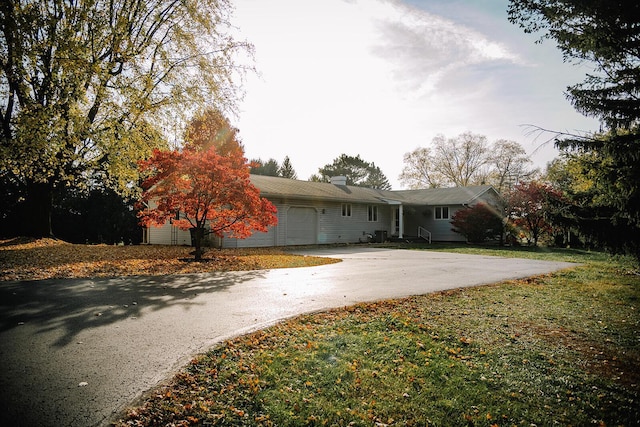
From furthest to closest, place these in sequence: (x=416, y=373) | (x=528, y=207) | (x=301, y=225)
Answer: (x=528, y=207)
(x=301, y=225)
(x=416, y=373)

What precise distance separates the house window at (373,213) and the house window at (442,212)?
5536 millimetres

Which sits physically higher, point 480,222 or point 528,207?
point 528,207

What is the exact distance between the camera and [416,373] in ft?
13.4

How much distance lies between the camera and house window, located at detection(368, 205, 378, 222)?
28078 mm

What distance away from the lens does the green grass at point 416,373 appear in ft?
10.8

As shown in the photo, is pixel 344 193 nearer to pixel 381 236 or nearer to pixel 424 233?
pixel 381 236

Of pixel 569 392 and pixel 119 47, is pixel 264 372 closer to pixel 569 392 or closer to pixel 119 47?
pixel 569 392

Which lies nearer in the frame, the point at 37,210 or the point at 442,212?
the point at 37,210

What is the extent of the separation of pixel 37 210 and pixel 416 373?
19.1 m

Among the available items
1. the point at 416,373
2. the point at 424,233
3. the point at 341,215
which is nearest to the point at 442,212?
the point at 424,233

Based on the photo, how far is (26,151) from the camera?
13.6 metres

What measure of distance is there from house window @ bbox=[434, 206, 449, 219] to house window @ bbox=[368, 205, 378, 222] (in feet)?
18.2

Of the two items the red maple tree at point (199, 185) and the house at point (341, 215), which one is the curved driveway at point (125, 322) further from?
the house at point (341, 215)

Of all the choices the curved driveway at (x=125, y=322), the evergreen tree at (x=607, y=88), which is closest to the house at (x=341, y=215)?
the curved driveway at (x=125, y=322)
